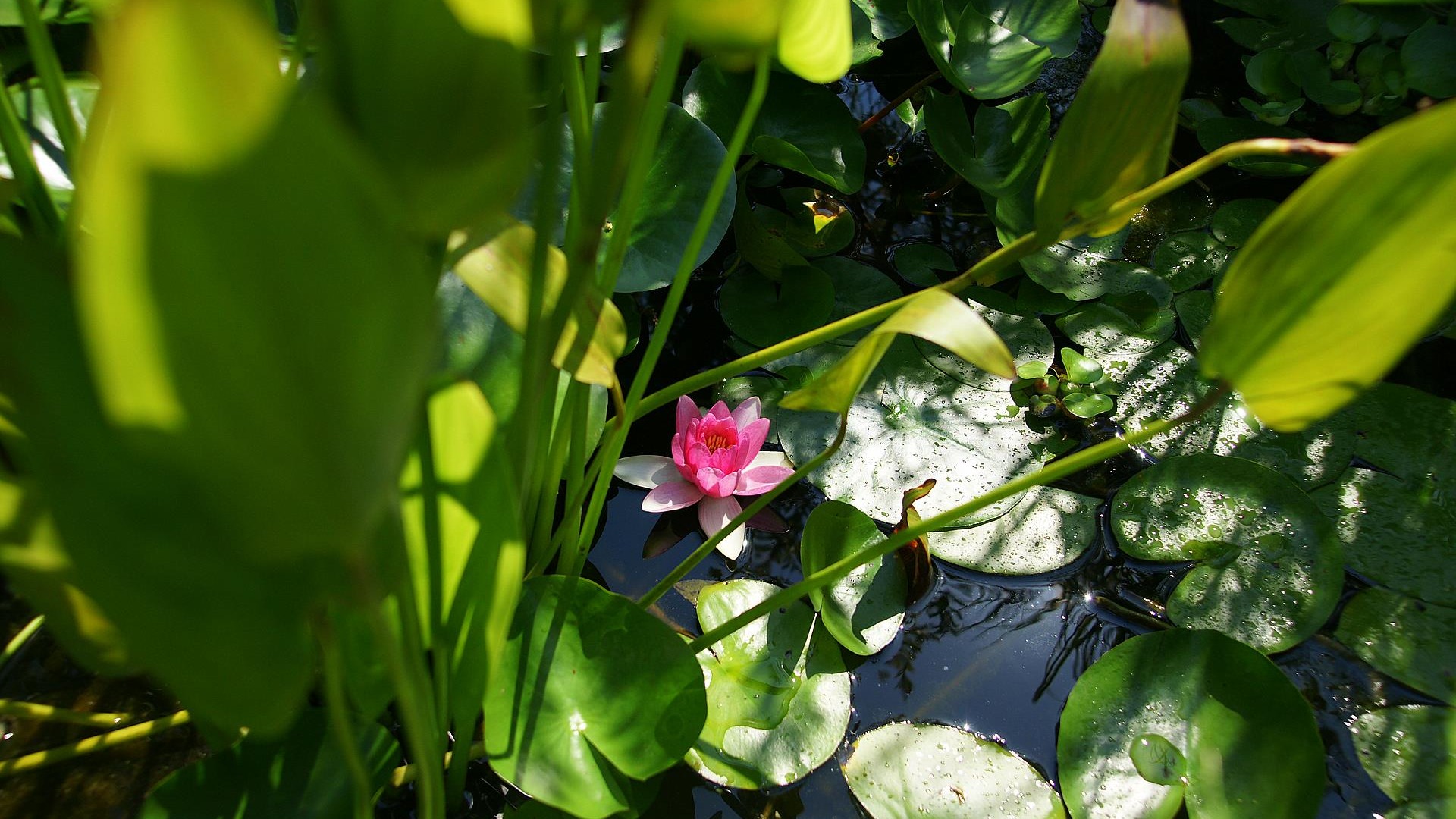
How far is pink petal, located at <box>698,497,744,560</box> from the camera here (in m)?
0.88

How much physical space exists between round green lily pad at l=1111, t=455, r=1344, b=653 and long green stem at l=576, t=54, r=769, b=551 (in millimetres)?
586

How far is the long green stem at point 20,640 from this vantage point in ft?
2.38

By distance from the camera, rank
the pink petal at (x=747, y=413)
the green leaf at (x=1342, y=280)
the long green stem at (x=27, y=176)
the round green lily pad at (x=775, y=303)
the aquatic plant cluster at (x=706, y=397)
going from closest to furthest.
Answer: the aquatic plant cluster at (x=706, y=397) < the green leaf at (x=1342, y=280) < the long green stem at (x=27, y=176) < the pink petal at (x=747, y=413) < the round green lily pad at (x=775, y=303)

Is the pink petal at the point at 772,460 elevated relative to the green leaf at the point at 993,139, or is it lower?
lower

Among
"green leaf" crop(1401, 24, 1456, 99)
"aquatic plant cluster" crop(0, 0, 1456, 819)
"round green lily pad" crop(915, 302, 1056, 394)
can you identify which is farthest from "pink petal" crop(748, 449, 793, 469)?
"green leaf" crop(1401, 24, 1456, 99)

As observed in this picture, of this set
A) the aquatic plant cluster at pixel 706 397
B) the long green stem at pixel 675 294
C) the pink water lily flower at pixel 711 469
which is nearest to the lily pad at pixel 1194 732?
the aquatic plant cluster at pixel 706 397

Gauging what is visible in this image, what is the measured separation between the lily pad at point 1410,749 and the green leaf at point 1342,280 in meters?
0.52

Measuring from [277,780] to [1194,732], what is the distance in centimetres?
74

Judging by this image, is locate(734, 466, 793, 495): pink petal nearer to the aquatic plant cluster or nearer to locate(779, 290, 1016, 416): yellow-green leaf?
the aquatic plant cluster

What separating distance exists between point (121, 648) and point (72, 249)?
216 mm

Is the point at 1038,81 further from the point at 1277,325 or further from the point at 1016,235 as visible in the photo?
the point at 1277,325

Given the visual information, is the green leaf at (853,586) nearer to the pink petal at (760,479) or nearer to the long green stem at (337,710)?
the pink petal at (760,479)

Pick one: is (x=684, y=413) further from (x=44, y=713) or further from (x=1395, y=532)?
(x=1395, y=532)

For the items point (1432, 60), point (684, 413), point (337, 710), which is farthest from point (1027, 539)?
point (1432, 60)
